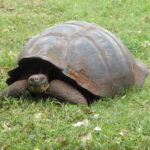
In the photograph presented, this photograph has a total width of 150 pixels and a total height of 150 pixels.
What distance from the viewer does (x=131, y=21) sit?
9602 mm

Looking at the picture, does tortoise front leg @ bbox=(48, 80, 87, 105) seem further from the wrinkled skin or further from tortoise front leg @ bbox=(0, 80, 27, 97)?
tortoise front leg @ bbox=(0, 80, 27, 97)

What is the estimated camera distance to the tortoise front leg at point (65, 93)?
509 cm

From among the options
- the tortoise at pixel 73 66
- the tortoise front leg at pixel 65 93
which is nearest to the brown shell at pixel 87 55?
the tortoise at pixel 73 66

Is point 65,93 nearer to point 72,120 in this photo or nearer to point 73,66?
point 73,66

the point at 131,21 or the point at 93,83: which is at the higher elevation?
the point at 93,83

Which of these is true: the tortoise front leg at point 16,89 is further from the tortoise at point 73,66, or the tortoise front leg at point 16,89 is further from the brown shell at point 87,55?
the brown shell at point 87,55

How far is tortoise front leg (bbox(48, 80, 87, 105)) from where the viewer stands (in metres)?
5.09

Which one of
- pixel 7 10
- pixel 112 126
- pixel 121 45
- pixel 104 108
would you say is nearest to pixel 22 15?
pixel 7 10

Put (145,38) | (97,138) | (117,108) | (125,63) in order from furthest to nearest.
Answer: (145,38) → (125,63) → (117,108) → (97,138)

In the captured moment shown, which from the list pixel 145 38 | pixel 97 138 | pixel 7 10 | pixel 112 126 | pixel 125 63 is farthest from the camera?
pixel 7 10

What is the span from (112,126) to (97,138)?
0.35m

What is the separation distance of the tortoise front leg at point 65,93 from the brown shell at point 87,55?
4.6 inches

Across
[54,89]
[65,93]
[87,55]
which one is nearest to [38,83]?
[54,89]

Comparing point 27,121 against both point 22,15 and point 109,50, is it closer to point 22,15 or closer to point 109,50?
point 109,50
